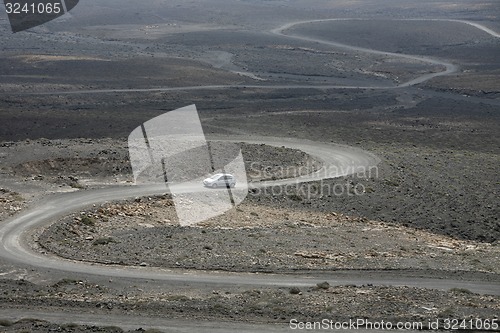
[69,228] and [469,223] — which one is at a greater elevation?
[69,228]

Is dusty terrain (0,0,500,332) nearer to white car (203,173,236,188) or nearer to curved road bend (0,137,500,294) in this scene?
curved road bend (0,137,500,294)

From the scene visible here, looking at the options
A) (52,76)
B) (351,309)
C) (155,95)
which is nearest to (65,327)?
(351,309)

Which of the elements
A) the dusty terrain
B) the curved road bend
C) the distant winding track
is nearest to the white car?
the dusty terrain

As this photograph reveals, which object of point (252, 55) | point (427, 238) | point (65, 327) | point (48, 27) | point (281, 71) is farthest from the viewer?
point (48, 27)

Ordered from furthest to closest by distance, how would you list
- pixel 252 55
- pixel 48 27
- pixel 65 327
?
pixel 48 27
pixel 252 55
pixel 65 327

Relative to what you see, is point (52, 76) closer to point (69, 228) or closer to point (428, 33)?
point (69, 228)

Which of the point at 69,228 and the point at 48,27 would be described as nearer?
the point at 69,228

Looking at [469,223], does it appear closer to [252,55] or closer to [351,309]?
[351,309]

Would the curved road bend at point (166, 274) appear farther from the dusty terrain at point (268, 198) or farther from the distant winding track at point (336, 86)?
the distant winding track at point (336, 86)
